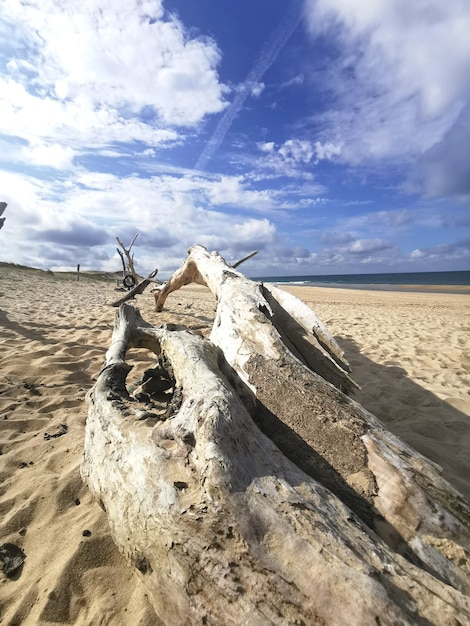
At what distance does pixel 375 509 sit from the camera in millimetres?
1639

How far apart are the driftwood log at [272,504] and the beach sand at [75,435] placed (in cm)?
23

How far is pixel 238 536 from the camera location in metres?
1.22

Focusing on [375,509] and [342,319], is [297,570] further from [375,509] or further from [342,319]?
[342,319]

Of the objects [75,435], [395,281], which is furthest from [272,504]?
[395,281]

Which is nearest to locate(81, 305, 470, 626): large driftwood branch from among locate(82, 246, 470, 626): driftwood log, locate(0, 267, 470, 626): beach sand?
locate(82, 246, 470, 626): driftwood log

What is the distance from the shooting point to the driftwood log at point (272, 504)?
1.11m

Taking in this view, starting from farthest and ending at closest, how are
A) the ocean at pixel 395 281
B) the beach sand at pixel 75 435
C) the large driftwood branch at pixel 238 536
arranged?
the ocean at pixel 395 281, the beach sand at pixel 75 435, the large driftwood branch at pixel 238 536

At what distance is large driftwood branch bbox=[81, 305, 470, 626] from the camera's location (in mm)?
1085

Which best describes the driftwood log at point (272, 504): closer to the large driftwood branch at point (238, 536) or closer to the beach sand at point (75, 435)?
the large driftwood branch at point (238, 536)

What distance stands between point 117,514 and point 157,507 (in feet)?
1.08

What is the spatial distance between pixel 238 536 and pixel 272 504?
0.59ft

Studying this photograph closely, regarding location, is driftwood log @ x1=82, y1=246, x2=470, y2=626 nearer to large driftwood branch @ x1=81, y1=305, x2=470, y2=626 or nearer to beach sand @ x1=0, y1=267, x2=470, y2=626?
large driftwood branch @ x1=81, y1=305, x2=470, y2=626

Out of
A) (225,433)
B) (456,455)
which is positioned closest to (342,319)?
(456,455)

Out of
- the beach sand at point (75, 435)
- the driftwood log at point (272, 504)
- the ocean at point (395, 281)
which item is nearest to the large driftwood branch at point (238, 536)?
the driftwood log at point (272, 504)
